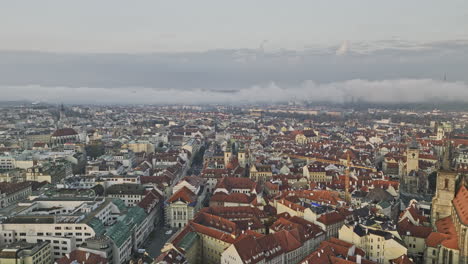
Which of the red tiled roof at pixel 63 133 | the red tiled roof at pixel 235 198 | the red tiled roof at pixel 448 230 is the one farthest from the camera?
the red tiled roof at pixel 63 133

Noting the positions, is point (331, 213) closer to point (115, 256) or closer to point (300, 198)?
point (300, 198)

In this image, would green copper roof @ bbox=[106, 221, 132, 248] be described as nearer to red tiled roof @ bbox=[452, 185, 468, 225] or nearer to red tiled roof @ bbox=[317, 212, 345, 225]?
red tiled roof @ bbox=[317, 212, 345, 225]

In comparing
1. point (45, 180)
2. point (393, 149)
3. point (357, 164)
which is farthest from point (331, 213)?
point (393, 149)

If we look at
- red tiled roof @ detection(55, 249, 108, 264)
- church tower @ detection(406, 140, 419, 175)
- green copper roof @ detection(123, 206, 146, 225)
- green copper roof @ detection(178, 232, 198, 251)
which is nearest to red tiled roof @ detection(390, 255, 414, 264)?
green copper roof @ detection(178, 232, 198, 251)

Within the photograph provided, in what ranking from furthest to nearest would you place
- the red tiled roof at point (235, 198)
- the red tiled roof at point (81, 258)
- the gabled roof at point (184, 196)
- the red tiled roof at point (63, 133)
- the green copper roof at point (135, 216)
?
1. the red tiled roof at point (63, 133)
2. the red tiled roof at point (235, 198)
3. the gabled roof at point (184, 196)
4. the green copper roof at point (135, 216)
5. the red tiled roof at point (81, 258)

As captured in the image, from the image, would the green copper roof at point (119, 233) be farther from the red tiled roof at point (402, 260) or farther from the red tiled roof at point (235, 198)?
the red tiled roof at point (402, 260)

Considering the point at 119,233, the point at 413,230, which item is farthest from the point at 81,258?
the point at 413,230

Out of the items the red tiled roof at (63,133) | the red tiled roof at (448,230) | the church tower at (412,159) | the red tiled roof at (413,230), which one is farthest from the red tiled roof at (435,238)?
the red tiled roof at (63,133)
